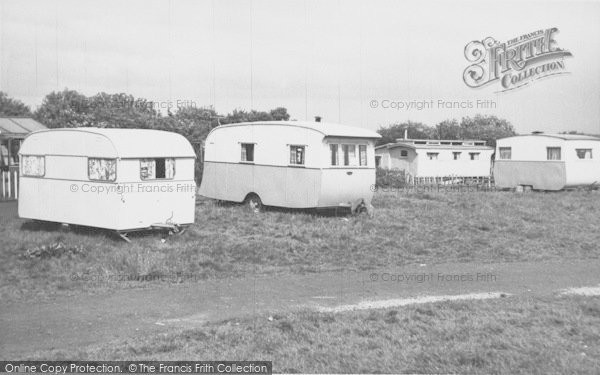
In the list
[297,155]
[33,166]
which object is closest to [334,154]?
[297,155]

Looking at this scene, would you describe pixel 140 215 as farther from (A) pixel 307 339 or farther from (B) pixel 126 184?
(A) pixel 307 339

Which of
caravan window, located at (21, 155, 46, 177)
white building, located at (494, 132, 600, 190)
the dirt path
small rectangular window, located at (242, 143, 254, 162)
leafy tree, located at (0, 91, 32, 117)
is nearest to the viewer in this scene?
the dirt path

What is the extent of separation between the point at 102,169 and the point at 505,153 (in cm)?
2167

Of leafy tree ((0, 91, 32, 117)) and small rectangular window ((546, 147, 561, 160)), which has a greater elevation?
leafy tree ((0, 91, 32, 117))

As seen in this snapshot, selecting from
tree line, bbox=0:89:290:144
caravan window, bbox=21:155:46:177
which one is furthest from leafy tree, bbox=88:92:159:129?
caravan window, bbox=21:155:46:177

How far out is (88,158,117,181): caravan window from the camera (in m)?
11.8

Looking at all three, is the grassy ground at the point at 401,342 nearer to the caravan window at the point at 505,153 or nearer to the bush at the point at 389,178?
the caravan window at the point at 505,153

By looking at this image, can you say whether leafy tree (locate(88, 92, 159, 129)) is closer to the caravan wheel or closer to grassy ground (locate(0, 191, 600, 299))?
the caravan wheel

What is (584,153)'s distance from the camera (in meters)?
27.3

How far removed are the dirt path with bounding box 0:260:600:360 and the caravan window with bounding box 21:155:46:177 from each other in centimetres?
543

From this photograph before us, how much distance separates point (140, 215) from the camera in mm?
12047

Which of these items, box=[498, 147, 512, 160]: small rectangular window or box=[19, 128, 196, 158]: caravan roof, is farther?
box=[498, 147, 512, 160]: small rectangular window

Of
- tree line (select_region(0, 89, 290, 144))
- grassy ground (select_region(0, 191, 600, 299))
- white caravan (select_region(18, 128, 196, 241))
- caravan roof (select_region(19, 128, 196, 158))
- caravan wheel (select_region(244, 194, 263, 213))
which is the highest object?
tree line (select_region(0, 89, 290, 144))

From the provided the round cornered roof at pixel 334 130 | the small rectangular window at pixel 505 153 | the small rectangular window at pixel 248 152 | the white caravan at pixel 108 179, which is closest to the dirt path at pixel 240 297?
the white caravan at pixel 108 179
